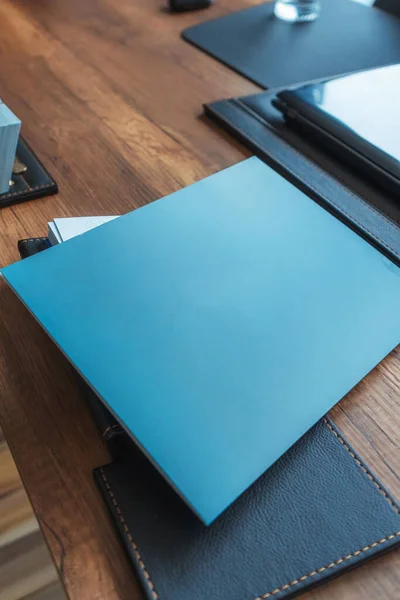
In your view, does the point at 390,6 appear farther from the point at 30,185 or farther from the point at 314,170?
the point at 30,185

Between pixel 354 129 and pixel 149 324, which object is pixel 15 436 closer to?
pixel 149 324

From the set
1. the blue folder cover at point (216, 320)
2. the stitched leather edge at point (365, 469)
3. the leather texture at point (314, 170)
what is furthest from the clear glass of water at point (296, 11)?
the stitched leather edge at point (365, 469)

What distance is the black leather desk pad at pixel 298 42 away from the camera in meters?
0.97

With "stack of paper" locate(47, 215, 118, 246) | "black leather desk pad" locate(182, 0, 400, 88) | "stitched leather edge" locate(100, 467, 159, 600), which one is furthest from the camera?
"black leather desk pad" locate(182, 0, 400, 88)

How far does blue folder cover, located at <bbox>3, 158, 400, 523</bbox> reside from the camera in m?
0.42

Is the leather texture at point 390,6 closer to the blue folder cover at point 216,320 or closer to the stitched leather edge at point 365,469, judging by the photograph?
the blue folder cover at point 216,320

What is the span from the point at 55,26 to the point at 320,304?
2.90ft

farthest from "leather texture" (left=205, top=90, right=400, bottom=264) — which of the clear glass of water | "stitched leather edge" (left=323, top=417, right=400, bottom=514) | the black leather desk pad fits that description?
the clear glass of water

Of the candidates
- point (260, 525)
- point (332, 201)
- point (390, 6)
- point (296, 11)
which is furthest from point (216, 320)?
point (390, 6)

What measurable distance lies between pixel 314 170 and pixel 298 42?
44cm

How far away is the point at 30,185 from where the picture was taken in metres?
0.69

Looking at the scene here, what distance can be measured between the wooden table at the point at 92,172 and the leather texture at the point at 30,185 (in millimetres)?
11

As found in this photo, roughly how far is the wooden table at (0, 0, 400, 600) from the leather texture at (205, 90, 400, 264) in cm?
4

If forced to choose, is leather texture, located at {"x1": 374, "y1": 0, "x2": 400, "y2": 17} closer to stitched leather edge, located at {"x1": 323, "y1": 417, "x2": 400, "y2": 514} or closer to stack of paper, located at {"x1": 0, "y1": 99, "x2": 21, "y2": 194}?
stack of paper, located at {"x1": 0, "y1": 99, "x2": 21, "y2": 194}
